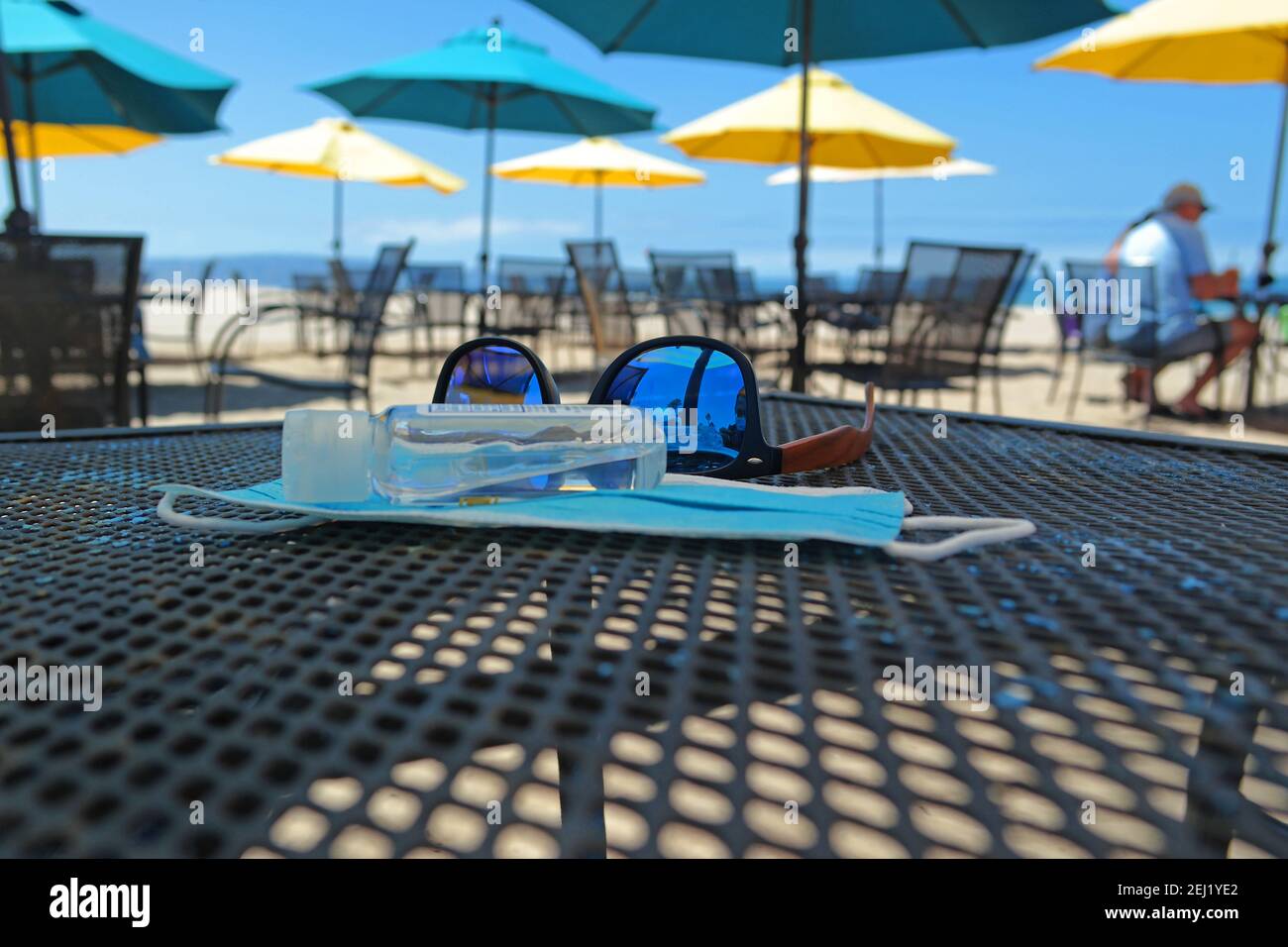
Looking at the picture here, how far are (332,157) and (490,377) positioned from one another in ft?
29.8

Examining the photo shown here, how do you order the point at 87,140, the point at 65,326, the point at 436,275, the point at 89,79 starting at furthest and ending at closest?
the point at 436,275 < the point at 87,140 < the point at 89,79 < the point at 65,326

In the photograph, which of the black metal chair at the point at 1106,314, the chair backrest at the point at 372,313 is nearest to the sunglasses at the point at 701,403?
the chair backrest at the point at 372,313

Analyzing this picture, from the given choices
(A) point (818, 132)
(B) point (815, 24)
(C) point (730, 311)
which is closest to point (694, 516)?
(B) point (815, 24)

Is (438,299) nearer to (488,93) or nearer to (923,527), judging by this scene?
(488,93)

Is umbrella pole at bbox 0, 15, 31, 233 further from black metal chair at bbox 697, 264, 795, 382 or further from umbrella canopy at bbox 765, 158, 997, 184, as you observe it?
umbrella canopy at bbox 765, 158, 997, 184

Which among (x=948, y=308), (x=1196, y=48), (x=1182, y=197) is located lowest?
(x=948, y=308)

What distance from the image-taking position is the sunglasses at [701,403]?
875 millimetres

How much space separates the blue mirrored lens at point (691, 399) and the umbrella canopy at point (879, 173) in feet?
27.2

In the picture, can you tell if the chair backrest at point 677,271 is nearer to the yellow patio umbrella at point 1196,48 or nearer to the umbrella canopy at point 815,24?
the umbrella canopy at point 815,24

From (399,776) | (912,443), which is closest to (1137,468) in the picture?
(912,443)

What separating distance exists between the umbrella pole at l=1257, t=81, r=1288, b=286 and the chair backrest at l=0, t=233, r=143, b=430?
20.9 ft

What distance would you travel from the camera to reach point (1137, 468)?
100 cm

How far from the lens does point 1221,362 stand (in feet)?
19.5
